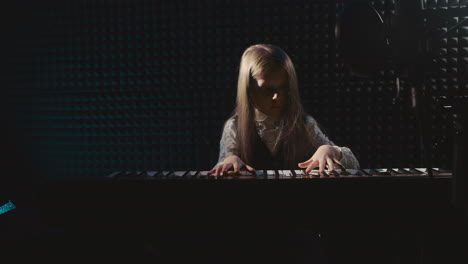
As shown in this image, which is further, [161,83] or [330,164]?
[161,83]

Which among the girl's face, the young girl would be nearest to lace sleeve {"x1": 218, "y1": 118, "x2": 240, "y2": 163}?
the young girl

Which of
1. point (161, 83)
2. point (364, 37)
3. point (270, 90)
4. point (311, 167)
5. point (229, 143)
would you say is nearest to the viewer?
point (364, 37)

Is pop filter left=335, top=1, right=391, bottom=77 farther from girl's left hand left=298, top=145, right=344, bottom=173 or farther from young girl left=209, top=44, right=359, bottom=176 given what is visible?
young girl left=209, top=44, right=359, bottom=176

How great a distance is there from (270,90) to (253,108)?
0.13m

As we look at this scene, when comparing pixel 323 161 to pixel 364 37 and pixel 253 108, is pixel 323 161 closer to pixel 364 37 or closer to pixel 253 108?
pixel 364 37

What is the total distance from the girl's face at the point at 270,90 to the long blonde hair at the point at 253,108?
0.07 feet

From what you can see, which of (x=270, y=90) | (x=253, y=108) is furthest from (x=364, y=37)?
(x=253, y=108)

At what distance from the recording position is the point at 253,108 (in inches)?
54.1

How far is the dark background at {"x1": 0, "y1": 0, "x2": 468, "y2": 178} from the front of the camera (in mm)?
1884

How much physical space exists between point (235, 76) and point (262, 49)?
0.59m

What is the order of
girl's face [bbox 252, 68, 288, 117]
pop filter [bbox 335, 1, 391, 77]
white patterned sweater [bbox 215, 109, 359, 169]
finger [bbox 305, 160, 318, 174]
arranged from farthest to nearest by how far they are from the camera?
white patterned sweater [bbox 215, 109, 359, 169] < girl's face [bbox 252, 68, 288, 117] < finger [bbox 305, 160, 318, 174] < pop filter [bbox 335, 1, 391, 77]

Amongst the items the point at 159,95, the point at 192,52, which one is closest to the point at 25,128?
the point at 159,95

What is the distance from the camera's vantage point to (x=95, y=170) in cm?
211

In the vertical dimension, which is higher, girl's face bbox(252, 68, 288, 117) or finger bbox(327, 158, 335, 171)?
girl's face bbox(252, 68, 288, 117)
